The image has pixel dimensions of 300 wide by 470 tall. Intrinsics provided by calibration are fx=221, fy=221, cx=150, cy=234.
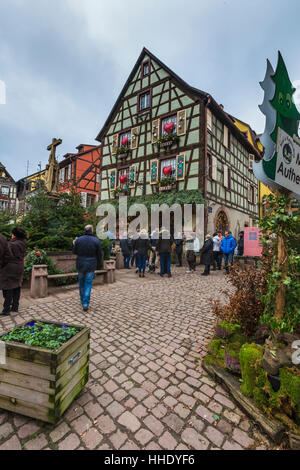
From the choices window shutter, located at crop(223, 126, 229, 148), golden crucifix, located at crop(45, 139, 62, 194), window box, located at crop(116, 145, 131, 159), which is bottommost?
golden crucifix, located at crop(45, 139, 62, 194)

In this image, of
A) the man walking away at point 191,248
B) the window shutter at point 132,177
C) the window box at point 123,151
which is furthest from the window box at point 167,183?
the man walking away at point 191,248

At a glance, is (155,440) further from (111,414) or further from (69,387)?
(69,387)

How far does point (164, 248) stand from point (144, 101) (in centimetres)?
1280

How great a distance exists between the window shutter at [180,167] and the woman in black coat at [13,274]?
10.6 m

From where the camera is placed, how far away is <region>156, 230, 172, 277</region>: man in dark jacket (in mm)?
7863

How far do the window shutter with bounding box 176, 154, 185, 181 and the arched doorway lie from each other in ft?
11.5

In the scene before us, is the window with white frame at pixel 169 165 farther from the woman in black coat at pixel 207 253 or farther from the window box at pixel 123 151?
the woman in black coat at pixel 207 253

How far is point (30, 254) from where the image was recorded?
5684 millimetres

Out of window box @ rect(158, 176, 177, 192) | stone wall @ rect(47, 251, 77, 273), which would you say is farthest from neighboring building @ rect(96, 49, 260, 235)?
stone wall @ rect(47, 251, 77, 273)

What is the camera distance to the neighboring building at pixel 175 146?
511 inches

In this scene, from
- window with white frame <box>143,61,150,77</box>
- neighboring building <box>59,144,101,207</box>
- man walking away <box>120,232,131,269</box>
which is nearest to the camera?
man walking away <box>120,232,131,269</box>

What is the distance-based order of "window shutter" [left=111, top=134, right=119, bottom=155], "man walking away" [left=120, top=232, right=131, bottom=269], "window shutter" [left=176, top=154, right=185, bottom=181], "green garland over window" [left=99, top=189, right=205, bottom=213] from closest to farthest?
"man walking away" [left=120, top=232, right=131, bottom=269] < "green garland over window" [left=99, top=189, right=205, bottom=213] < "window shutter" [left=176, top=154, right=185, bottom=181] < "window shutter" [left=111, top=134, right=119, bottom=155]

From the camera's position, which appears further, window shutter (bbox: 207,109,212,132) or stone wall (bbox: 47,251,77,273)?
window shutter (bbox: 207,109,212,132)

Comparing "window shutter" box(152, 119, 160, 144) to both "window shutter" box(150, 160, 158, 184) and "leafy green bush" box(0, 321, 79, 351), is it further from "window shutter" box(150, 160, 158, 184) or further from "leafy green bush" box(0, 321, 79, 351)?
"leafy green bush" box(0, 321, 79, 351)
